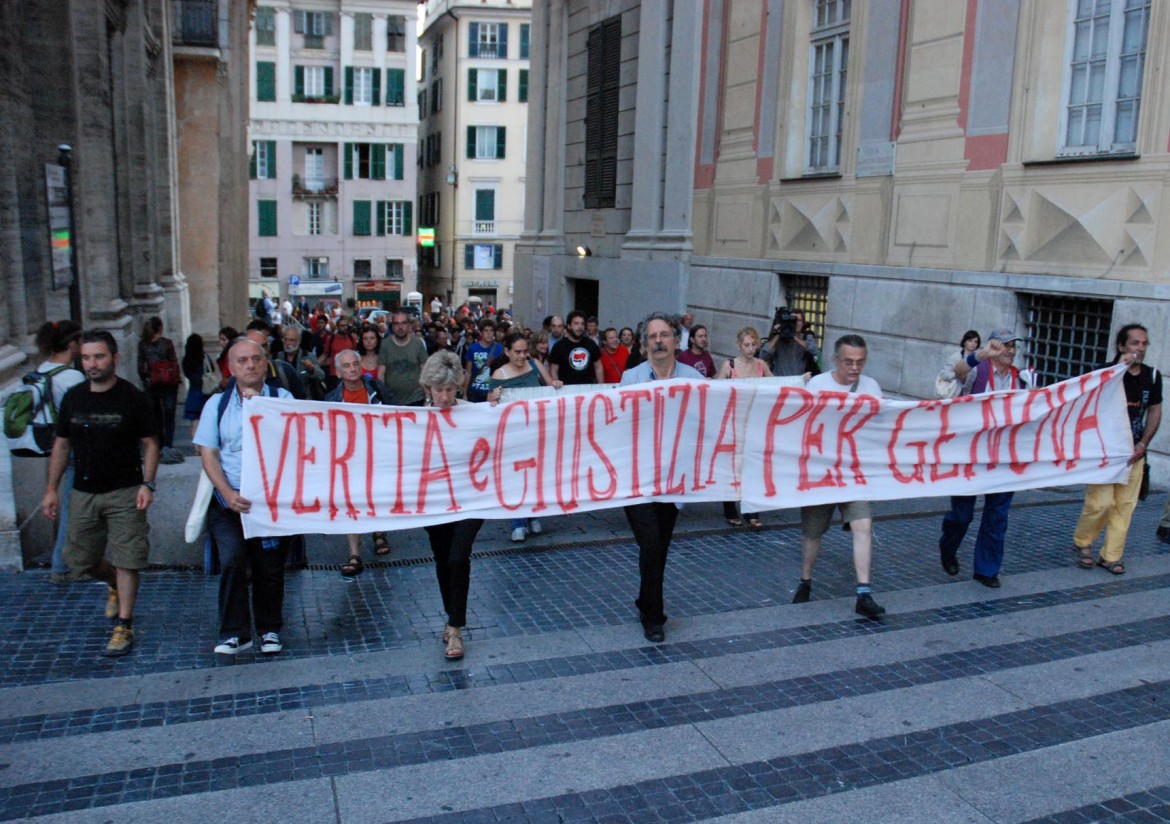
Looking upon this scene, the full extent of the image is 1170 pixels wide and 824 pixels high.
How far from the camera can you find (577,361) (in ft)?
33.8

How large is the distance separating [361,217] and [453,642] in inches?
2033

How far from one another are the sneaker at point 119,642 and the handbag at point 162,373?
6743 millimetres

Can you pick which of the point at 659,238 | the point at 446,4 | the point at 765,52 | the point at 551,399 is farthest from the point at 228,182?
the point at 446,4

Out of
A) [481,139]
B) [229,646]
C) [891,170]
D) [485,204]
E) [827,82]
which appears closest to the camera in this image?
[229,646]

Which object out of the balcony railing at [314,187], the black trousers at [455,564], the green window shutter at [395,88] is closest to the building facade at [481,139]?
the green window shutter at [395,88]

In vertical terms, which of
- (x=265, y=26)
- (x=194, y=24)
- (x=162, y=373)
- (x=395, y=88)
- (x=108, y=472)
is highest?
(x=265, y=26)

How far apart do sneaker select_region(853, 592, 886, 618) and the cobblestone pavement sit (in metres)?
0.08

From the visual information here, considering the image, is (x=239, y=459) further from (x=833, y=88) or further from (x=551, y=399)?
(x=833, y=88)

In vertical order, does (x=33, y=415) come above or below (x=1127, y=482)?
above

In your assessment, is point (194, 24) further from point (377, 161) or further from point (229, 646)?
point (377, 161)

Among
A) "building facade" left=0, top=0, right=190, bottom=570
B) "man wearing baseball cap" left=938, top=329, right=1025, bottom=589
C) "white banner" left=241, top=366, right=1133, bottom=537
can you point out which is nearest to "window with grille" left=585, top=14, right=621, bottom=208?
"building facade" left=0, top=0, right=190, bottom=570

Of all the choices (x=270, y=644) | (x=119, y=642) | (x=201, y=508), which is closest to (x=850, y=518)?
(x=270, y=644)

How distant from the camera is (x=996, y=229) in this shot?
12625 mm

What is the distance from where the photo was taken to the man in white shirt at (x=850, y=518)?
681 cm
